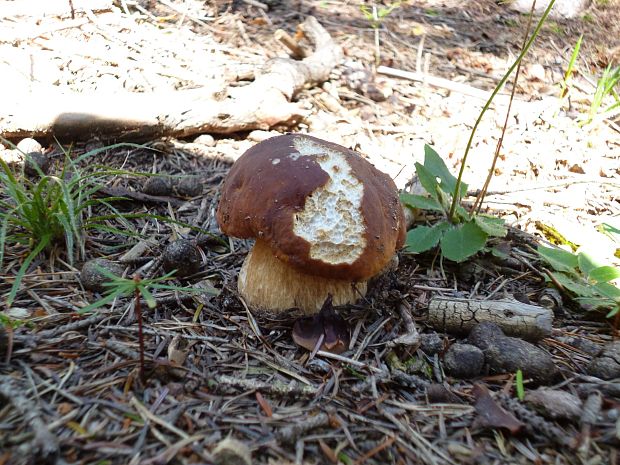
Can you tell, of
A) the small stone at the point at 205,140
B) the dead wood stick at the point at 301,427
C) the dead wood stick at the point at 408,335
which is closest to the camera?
the dead wood stick at the point at 301,427

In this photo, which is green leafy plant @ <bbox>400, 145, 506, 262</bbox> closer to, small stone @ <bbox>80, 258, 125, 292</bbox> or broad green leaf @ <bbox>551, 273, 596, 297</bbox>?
broad green leaf @ <bbox>551, 273, 596, 297</bbox>

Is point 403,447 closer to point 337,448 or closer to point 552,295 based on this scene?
point 337,448

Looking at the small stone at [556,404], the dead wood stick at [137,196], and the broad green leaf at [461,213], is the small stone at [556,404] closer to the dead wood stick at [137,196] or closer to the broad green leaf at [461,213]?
the broad green leaf at [461,213]

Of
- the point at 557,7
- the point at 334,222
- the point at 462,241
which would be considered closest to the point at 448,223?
the point at 462,241

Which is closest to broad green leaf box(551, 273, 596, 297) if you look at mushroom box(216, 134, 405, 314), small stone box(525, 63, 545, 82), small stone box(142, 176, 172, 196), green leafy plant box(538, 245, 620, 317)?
green leafy plant box(538, 245, 620, 317)

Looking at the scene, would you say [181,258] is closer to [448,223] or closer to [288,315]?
[288,315]

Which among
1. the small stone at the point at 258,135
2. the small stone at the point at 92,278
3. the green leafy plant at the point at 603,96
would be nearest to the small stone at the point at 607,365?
the small stone at the point at 92,278

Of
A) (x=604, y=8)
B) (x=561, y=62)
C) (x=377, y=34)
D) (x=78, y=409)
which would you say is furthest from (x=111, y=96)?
(x=604, y=8)
